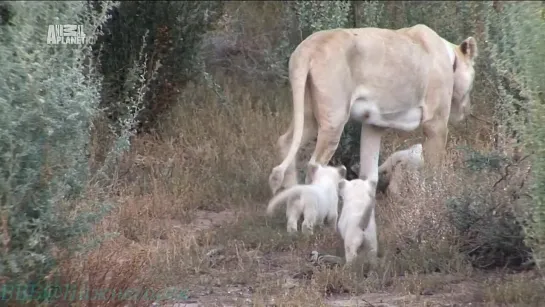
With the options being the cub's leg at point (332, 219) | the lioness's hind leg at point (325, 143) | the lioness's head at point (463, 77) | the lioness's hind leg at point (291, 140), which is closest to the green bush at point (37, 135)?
the cub's leg at point (332, 219)

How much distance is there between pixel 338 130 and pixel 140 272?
2635 mm

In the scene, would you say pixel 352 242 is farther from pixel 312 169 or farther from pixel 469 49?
pixel 469 49

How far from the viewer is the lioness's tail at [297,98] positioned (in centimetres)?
765

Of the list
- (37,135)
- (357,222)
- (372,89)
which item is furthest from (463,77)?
(37,135)

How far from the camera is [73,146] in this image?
5141 millimetres

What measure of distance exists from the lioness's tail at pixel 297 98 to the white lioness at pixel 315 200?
0.19m

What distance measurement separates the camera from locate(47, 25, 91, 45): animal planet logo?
5078mm

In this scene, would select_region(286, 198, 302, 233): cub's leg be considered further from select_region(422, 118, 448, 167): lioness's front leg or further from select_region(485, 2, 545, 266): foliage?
select_region(485, 2, 545, 266): foliage

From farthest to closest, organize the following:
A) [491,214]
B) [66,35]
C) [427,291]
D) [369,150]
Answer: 1. [369,150]
2. [491,214]
3. [427,291]
4. [66,35]

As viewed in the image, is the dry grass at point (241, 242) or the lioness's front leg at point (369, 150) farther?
the lioness's front leg at point (369, 150)

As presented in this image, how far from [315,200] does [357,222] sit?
33.0 inches

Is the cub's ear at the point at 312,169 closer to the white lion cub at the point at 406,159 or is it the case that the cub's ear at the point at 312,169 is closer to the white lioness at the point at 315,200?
the white lioness at the point at 315,200

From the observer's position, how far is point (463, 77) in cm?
908

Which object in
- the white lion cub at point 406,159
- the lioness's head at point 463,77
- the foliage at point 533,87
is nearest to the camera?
the foliage at point 533,87
